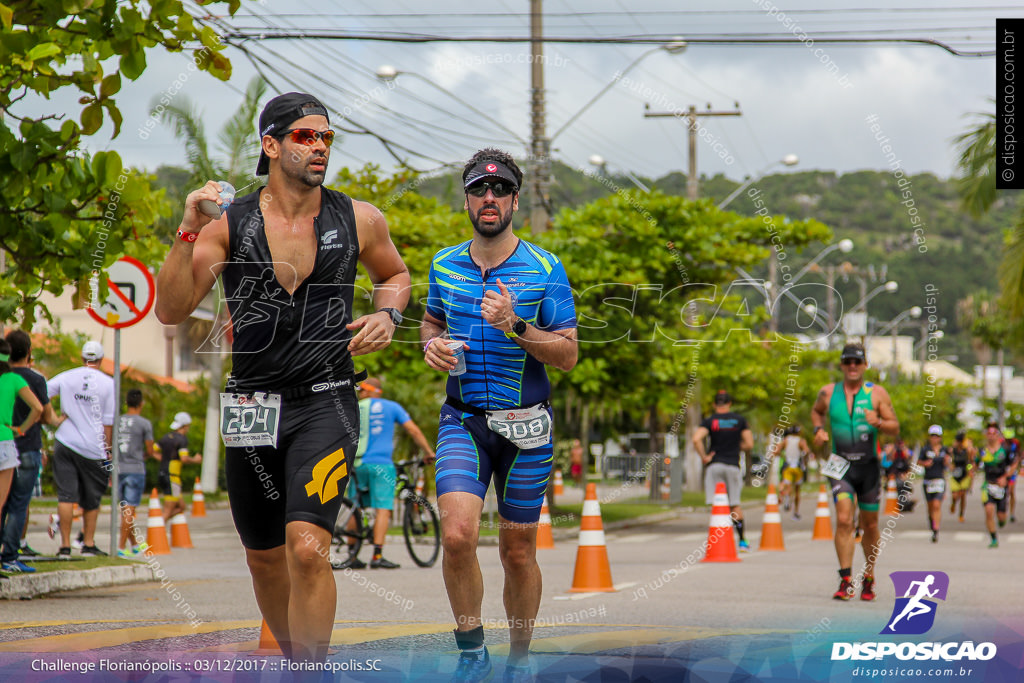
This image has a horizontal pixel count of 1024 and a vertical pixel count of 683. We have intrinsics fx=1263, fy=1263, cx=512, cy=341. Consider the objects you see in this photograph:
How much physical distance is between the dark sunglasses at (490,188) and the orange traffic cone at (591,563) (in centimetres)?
562

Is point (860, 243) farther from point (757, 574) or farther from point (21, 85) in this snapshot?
point (21, 85)

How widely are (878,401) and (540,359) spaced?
5.94m

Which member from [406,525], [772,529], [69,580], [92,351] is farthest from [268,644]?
[772,529]

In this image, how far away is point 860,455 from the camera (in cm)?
1025

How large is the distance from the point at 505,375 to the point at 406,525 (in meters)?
8.63

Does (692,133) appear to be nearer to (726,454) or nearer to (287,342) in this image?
(726,454)

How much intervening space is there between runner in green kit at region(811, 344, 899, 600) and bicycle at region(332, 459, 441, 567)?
4.35 m

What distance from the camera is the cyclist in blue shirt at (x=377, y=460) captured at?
12.8m

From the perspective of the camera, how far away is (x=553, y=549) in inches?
668

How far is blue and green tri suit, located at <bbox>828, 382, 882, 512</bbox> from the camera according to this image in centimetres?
1026

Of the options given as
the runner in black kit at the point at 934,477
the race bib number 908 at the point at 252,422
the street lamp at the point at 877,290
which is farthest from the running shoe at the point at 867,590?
the street lamp at the point at 877,290

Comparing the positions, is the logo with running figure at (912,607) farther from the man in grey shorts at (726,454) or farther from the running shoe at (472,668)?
the man in grey shorts at (726,454)

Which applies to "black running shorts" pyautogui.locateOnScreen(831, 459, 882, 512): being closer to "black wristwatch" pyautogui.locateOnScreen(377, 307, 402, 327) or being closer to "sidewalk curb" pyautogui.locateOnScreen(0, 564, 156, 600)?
"sidewalk curb" pyautogui.locateOnScreen(0, 564, 156, 600)

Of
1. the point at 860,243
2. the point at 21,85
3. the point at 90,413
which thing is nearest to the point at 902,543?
the point at 90,413
